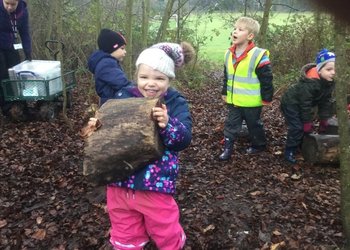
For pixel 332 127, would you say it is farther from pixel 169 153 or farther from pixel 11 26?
pixel 11 26

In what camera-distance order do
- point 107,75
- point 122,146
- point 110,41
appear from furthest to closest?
point 110,41
point 107,75
point 122,146

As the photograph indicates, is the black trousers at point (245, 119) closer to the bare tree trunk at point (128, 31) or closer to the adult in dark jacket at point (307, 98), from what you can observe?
the adult in dark jacket at point (307, 98)

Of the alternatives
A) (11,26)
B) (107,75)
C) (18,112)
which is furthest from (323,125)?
(11,26)

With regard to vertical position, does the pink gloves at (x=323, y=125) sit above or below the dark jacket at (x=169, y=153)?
below

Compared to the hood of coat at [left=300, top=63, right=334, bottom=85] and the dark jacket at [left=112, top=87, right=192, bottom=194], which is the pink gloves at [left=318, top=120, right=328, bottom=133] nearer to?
the hood of coat at [left=300, top=63, right=334, bottom=85]

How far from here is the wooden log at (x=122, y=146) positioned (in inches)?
85.3

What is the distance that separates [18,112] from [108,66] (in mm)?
2905

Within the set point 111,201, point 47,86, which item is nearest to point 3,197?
point 111,201

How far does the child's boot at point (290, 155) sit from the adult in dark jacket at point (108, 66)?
2169 mm

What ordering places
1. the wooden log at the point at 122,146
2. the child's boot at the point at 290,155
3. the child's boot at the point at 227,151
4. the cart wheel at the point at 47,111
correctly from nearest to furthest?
1. the wooden log at the point at 122,146
2. the child's boot at the point at 290,155
3. the child's boot at the point at 227,151
4. the cart wheel at the point at 47,111

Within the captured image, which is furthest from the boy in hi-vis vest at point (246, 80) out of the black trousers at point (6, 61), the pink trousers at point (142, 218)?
the black trousers at point (6, 61)

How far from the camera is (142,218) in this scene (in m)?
2.60

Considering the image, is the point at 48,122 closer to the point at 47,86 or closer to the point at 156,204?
the point at 47,86

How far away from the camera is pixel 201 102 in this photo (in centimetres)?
918
